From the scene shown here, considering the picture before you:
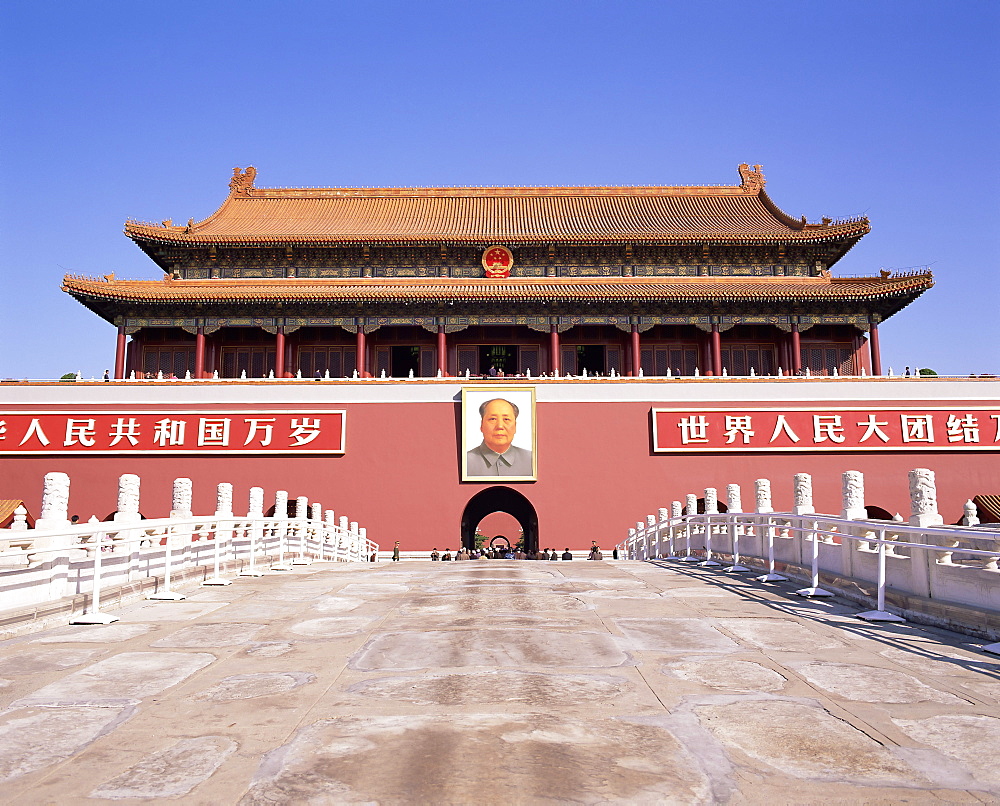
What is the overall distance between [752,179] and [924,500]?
87.0 feet

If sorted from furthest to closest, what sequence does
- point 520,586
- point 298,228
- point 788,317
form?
point 298,228 → point 788,317 → point 520,586

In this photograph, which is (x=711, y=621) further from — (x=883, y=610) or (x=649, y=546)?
(x=649, y=546)

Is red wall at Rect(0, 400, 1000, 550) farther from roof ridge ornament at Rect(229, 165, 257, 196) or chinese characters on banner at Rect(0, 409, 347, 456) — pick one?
roof ridge ornament at Rect(229, 165, 257, 196)

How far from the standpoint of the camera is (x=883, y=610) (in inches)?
296

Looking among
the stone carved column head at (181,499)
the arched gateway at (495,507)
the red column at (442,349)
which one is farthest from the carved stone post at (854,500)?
the arched gateway at (495,507)

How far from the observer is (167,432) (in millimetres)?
23672

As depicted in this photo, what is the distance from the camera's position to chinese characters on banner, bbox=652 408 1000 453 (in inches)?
928

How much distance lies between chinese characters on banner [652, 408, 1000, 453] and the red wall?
291mm

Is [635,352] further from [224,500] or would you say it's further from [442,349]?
[224,500]

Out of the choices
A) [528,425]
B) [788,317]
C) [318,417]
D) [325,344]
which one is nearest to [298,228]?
[325,344]

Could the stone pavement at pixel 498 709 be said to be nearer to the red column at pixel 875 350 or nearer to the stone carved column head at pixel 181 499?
the stone carved column head at pixel 181 499

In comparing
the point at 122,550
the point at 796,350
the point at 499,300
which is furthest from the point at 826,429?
the point at 122,550

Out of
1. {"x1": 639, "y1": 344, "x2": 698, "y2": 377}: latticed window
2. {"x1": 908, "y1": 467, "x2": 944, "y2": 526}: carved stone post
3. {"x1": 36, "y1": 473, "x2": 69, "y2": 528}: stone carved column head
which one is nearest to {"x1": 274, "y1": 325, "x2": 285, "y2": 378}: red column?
{"x1": 639, "y1": 344, "x2": 698, "y2": 377}: latticed window

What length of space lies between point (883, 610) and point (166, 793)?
637 centimetres
